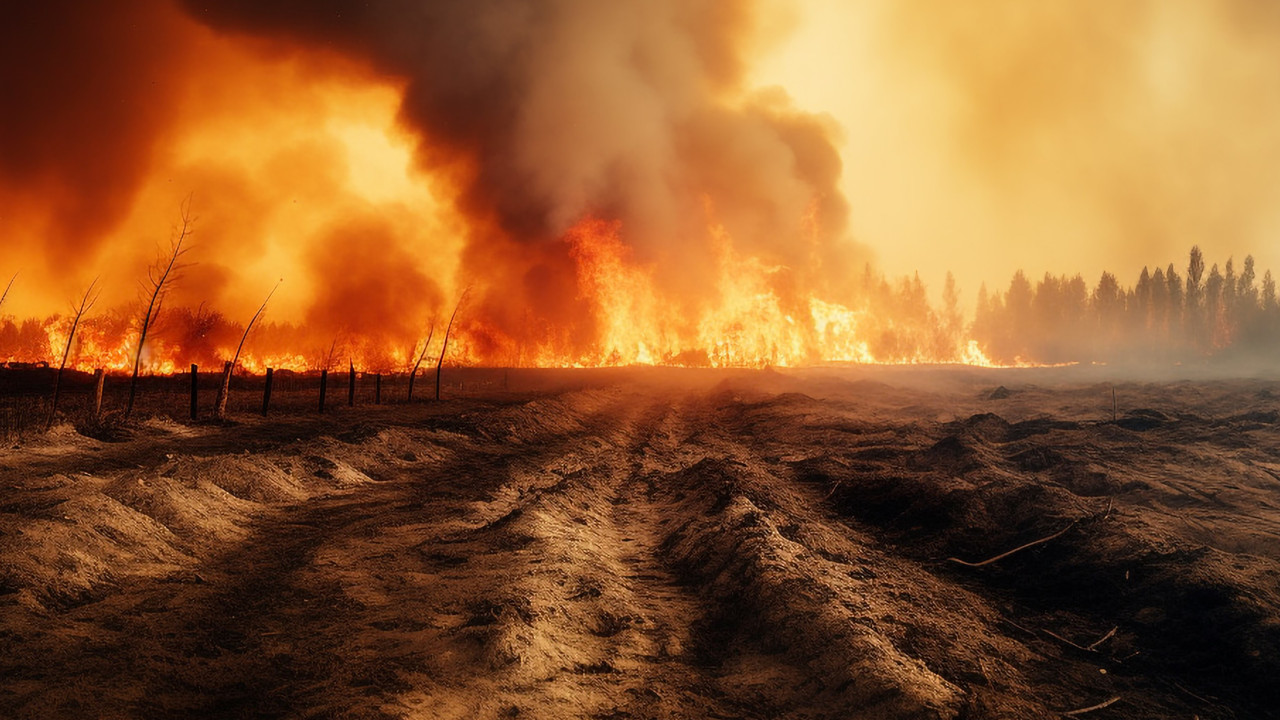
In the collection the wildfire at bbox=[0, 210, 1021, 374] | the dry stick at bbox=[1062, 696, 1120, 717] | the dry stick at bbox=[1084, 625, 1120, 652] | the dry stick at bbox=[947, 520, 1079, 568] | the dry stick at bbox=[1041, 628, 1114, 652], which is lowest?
the dry stick at bbox=[1062, 696, 1120, 717]

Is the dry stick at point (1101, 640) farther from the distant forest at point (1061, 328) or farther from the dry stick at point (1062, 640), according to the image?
the distant forest at point (1061, 328)

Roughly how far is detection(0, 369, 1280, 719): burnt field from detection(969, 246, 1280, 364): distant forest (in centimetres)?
12074

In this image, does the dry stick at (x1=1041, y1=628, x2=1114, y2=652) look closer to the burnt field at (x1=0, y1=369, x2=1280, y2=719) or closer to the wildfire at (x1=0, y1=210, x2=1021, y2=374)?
the burnt field at (x1=0, y1=369, x2=1280, y2=719)

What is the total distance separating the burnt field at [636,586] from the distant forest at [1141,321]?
120743 millimetres

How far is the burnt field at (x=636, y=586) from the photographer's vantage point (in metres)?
6.07

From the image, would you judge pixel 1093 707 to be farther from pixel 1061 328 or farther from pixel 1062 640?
pixel 1061 328

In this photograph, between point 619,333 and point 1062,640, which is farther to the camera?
point 619,333

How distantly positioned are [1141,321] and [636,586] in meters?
142

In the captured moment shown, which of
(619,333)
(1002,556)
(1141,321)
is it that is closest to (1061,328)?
(1141,321)

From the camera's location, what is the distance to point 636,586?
29.9 ft

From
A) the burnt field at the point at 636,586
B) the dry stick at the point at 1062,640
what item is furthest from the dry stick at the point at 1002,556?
the dry stick at the point at 1062,640

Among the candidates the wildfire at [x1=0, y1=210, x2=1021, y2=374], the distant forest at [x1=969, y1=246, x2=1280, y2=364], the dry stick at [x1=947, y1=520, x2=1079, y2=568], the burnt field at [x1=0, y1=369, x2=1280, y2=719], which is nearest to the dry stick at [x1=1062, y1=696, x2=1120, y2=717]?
the burnt field at [x1=0, y1=369, x2=1280, y2=719]

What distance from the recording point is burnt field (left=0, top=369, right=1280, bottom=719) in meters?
6.07

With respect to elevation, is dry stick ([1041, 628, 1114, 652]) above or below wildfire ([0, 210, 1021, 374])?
below
